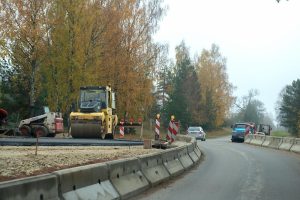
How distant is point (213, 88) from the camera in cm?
8994

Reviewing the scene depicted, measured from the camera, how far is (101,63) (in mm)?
41000

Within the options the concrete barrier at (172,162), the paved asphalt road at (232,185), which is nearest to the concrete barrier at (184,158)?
the paved asphalt road at (232,185)

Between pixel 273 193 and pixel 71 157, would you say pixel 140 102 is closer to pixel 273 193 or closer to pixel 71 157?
pixel 71 157

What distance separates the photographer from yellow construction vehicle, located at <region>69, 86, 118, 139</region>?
91.0 feet

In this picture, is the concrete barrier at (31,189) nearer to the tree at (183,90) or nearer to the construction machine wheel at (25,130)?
the construction machine wheel at (25,130)

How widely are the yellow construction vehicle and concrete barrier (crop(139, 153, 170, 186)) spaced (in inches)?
599

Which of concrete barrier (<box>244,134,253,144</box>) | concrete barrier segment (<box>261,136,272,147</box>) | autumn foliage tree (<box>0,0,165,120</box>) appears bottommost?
concrete barrier segment (<box>261,136,272,147</box>)

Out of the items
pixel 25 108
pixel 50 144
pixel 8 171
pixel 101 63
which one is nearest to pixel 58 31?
pixel 101 63

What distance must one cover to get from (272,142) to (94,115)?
43.7 feet

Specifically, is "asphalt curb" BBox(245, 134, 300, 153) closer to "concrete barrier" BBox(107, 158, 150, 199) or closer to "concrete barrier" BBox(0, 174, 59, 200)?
"concrete barrier" BBox(107, 158, 150, 199)

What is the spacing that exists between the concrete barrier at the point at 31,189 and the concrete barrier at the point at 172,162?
671 centimetres

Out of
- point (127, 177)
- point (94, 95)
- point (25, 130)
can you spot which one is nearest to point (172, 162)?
point (127, 177)

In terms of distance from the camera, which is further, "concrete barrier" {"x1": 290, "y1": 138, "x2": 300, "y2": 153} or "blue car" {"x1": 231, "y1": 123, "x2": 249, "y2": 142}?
"blue car" {"x1": 231, "y1": 123, "x2": 249, "y2": 142}

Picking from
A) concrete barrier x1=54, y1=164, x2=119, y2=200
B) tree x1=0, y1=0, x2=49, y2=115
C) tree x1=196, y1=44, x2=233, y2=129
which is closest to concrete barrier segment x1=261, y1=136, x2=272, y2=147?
tree x1=0, y1=0, x2=49, y2=115
